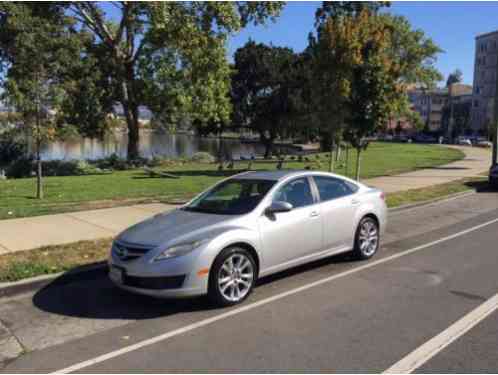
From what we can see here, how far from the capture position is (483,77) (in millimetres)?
92125

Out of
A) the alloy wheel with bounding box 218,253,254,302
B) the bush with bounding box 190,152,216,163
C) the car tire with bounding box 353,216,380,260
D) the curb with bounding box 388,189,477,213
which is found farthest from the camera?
the bush with bounding box 190,152,216,163

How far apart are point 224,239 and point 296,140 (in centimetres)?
6912

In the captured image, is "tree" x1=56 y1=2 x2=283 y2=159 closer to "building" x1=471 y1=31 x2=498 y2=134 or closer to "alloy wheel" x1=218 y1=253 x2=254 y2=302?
"alloy wheel" x1=218 y1=253 x2=254 y2=302

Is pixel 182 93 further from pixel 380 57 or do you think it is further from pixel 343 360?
pixel 343 360

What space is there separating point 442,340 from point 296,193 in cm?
271

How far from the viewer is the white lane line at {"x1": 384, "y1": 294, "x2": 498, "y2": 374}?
12.3ft

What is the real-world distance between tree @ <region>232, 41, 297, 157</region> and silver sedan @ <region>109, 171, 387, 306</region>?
39918 millimetres

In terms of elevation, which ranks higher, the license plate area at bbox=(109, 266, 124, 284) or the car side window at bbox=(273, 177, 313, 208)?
the car side window at bbox=(273, 177, 313, 208)

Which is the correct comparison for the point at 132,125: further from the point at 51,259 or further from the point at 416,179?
the point at 51,259

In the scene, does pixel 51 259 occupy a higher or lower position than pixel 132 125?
lower

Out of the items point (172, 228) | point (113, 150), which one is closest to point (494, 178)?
point (172, 228)

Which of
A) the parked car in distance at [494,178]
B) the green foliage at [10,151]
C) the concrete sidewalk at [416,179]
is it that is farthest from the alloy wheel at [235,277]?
the green foliage at [10,151]

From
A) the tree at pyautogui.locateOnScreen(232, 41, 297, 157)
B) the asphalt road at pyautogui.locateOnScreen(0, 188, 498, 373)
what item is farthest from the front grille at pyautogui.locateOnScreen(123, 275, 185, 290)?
the tree at pyautogui.locateOnScreen(232, 41, 297, 157)

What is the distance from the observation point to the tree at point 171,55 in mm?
21312
